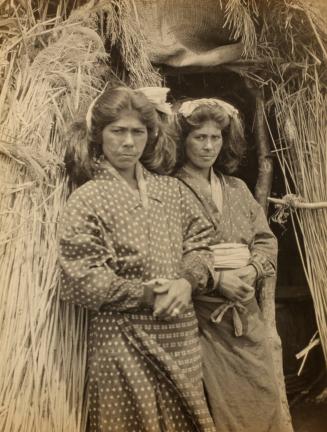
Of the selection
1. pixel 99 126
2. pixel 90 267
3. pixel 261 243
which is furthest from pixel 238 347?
pixel 99 126

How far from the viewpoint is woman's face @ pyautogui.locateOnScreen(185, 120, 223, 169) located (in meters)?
1.80

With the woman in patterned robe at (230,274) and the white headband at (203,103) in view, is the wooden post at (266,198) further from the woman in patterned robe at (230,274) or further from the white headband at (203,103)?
the white headband at (203,103)

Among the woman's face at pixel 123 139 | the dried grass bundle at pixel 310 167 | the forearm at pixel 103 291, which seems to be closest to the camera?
the forearm at pixel 103 291

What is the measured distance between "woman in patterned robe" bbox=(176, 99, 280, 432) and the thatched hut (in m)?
0.10

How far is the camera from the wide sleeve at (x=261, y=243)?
1.77 metres

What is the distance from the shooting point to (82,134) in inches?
65.3

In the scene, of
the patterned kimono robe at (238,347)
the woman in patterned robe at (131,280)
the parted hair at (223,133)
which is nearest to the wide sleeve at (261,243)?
the patterned kimono robe at (238,347)

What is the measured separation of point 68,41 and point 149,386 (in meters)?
1.15

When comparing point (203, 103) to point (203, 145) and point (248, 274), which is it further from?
point (248, 274)

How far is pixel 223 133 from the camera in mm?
1855

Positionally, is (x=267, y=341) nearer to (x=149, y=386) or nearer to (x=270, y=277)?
(x=270, y=277)

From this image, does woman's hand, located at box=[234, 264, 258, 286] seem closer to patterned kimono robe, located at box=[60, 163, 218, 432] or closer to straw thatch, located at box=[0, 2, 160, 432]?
patterned kimono robe, located at box=[60, 163, 218, 432]

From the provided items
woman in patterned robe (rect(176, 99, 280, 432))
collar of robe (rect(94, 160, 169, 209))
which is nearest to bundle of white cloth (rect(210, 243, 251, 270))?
woman in patterned robe (rect(176, 99, 280, 432))

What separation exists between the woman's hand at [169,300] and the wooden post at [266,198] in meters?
0.42
